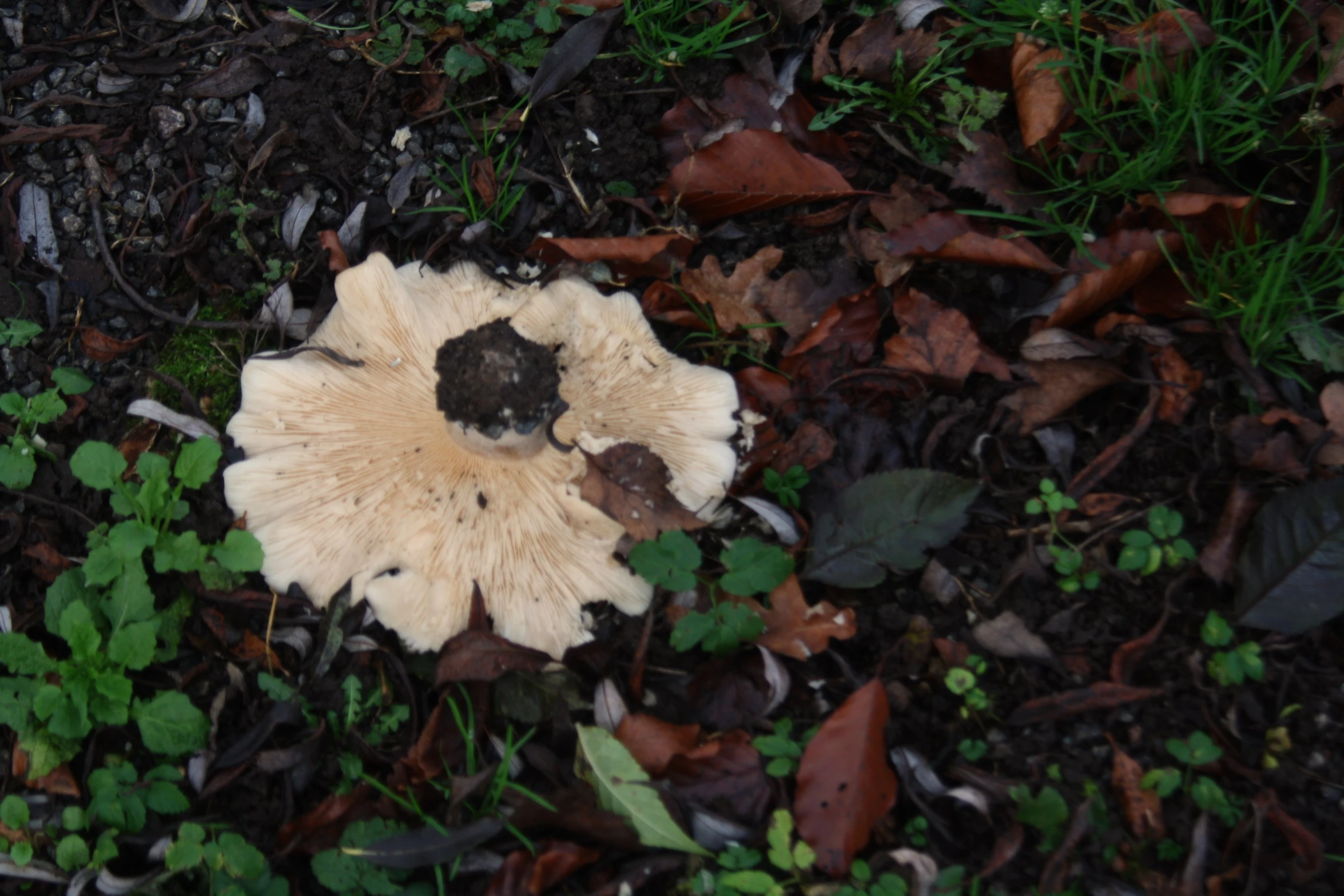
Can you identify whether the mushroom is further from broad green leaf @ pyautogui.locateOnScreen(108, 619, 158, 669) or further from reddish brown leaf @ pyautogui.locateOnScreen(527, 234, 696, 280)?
broad green leaf @ pyautogui.locateOnScreen(108, 619, 158, 669)

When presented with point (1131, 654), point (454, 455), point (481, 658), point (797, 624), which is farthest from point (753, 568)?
point (1131, 654)

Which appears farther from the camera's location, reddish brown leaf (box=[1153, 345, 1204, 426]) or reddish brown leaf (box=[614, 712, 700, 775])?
reddish brown leaf (box=[1153, 345, 1204, 426])

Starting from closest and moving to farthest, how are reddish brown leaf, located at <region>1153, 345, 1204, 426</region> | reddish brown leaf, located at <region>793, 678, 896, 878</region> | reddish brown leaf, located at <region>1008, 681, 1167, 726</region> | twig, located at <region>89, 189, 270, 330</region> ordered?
→ reddish brown leaf, located at <region>793, 678, 896, 878</region> → reddish brown leaf, located at <region>1008, 681, 1167, 726</region> → reddish brown leaf, located at <region>1153, 345, 1204, 426</region> → twig, located at <region>89, 189, 270, 330</region>

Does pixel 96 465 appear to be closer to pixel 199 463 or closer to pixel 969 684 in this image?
pixel 199 463

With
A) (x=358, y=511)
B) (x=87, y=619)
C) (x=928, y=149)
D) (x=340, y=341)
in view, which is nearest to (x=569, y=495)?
(x=358, y=511)

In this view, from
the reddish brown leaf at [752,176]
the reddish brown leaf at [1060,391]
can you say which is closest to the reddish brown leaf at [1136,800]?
the reddish brown leaf at [1060,391]

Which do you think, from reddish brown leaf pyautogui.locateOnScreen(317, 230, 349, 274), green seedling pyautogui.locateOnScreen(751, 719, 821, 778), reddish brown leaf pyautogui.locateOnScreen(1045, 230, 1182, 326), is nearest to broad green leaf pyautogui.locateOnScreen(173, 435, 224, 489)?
reddish brown leaf pyautogui.locateOnScreen(317, 230, 349, 274)

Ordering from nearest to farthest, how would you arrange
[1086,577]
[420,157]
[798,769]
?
[798,769] → [1086,577] → [420,157]

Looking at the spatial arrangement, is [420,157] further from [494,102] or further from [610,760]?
[610,760]
